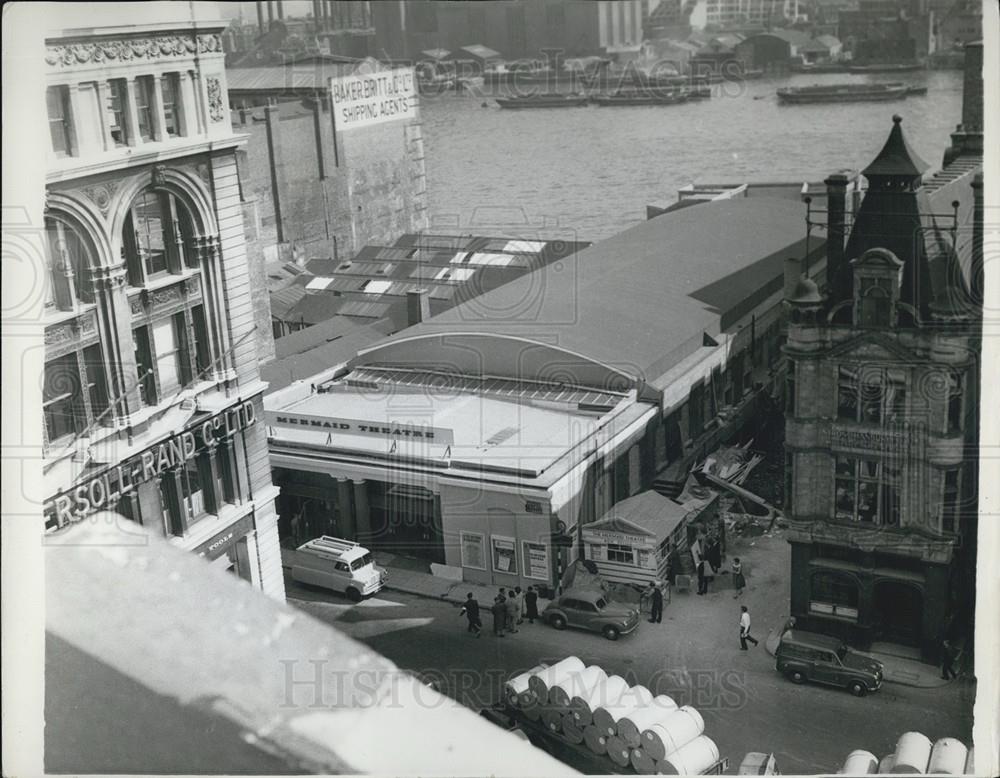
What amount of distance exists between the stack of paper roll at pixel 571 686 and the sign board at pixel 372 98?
42.5 meters

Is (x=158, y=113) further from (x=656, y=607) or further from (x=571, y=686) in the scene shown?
(x=656, y=607)

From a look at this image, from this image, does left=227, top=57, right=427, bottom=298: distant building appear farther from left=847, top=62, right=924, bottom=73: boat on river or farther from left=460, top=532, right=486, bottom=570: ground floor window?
left=460, top=532, right=486, bottom=570: ground floor window

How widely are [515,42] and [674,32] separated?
18.9 metres

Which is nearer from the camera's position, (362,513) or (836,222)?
(836,222)

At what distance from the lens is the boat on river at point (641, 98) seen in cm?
7781

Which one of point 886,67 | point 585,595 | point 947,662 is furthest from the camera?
point 886,67

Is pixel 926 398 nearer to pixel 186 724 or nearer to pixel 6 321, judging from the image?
pixel 6 321

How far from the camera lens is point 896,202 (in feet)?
59.5

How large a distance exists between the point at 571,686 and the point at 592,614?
4.04 metres

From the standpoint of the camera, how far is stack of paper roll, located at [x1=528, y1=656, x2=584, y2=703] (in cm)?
1634

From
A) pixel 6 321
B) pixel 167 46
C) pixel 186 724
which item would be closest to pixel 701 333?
pixel 167 46

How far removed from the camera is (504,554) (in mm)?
22422

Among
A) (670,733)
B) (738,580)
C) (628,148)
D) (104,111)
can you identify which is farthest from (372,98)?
(670,733)

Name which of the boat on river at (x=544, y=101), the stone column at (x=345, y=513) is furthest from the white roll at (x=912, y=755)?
the boat on river at (x=544, y=101)
